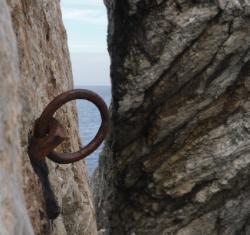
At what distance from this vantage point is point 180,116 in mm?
16641

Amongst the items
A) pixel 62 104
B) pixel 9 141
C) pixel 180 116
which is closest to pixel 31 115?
pixel 62 104

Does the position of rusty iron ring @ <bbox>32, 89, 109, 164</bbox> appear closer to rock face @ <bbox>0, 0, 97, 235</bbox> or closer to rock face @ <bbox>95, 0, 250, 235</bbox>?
rock face @ <bbox>0, 0, 97, 235</bbox>

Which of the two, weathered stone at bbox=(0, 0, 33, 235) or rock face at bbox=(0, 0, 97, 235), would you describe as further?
rock face at bbox=(0, 0, 97, 235)

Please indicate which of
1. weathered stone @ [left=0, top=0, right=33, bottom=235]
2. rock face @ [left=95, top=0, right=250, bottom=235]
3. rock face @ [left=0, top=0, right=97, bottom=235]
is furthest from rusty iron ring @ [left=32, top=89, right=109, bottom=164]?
rock face @ [left=95, top=0, right=250, bottom=235]

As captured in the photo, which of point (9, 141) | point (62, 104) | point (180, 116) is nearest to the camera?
point (9, 141)

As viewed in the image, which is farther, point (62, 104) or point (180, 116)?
point (180, 116)

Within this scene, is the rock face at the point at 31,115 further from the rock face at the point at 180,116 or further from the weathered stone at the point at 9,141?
the rock face at the point at 180,116

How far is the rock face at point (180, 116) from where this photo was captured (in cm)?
1570

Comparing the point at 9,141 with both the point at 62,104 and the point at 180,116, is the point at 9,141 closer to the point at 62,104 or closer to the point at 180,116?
the point at 62,104

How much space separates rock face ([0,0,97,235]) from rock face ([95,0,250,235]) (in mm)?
7157

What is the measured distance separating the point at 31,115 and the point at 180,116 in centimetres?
1212

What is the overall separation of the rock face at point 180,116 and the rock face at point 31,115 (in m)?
7.16

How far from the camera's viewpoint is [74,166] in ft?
25.2

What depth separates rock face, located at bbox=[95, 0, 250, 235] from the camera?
1570cm
